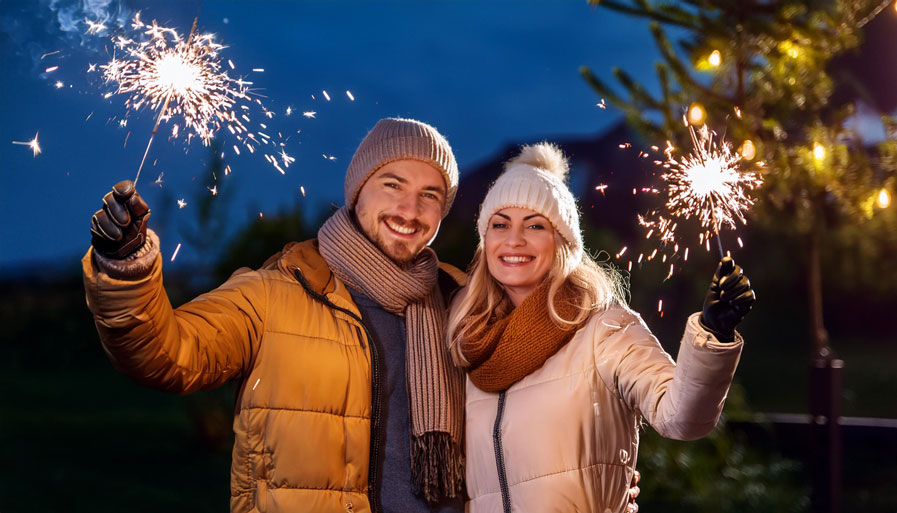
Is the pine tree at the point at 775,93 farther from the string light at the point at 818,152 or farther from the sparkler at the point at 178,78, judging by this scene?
the sparkler at the point at 178,78

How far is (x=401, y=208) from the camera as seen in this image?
2.59 metres

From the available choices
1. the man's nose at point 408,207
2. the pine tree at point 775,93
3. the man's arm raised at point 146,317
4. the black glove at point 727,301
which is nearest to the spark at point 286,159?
the man's nose at point 408,207

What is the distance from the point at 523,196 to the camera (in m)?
2.51

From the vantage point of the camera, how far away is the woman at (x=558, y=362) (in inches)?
74.9

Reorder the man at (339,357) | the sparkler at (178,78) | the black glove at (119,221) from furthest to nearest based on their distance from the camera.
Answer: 1. the sparkler at (178,78)
2. the man at (339,357)
3. the black glove at (119,221)

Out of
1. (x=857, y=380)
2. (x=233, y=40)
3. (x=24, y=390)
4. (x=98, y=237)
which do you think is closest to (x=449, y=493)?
(x=98, y=237)

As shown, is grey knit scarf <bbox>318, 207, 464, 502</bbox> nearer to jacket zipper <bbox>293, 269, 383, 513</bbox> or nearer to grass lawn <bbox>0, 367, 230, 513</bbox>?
jacket zipper <bbox>293, 269, 383, 513</bbox>

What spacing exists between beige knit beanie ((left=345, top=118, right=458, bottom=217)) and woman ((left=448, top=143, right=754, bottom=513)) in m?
0.24

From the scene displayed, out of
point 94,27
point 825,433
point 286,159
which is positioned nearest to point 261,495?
point 286,159

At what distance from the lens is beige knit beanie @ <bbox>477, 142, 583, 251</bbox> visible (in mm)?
2506

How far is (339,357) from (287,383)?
0.57 feet

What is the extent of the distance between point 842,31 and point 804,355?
968 centimetres

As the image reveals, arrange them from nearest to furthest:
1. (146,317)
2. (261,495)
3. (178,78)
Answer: (146,317), (261,495), (178,78)

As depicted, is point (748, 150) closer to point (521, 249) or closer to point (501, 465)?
point (521, 249)
